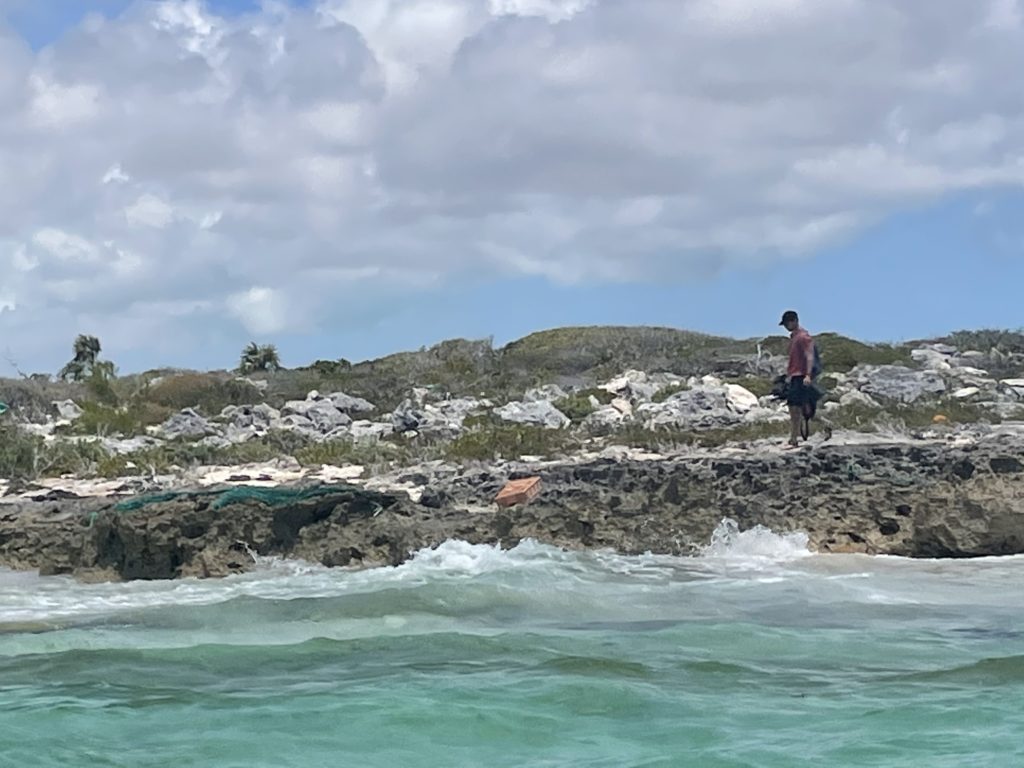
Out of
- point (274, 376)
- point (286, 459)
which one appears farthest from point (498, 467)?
point (274, 376)

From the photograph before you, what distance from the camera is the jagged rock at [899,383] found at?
24.7 m

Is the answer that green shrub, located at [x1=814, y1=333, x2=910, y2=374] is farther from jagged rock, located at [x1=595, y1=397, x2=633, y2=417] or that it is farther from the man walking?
the man walking

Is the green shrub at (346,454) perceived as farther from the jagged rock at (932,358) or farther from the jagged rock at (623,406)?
the jagged rock at (932,358)

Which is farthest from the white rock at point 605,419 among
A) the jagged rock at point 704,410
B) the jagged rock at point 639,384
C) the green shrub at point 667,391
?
the jagged rock at point 639,384

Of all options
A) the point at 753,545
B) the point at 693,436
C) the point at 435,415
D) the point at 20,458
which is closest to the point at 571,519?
the point at 753,545

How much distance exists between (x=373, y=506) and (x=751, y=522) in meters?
3.54

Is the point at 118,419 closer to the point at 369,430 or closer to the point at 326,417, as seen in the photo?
the point at 326,417

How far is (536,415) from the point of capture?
2388 cm

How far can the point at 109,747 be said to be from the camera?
684 cm

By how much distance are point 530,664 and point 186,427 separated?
1766 centimetres

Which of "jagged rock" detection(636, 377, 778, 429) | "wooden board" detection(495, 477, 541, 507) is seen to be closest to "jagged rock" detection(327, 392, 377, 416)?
"jagged rock" detection(636, 377, 778, 429)

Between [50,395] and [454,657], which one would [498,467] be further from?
[50,395]

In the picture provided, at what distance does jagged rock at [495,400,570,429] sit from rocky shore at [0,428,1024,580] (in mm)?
8413

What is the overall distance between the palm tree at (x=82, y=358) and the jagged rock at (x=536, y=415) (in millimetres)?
19088
